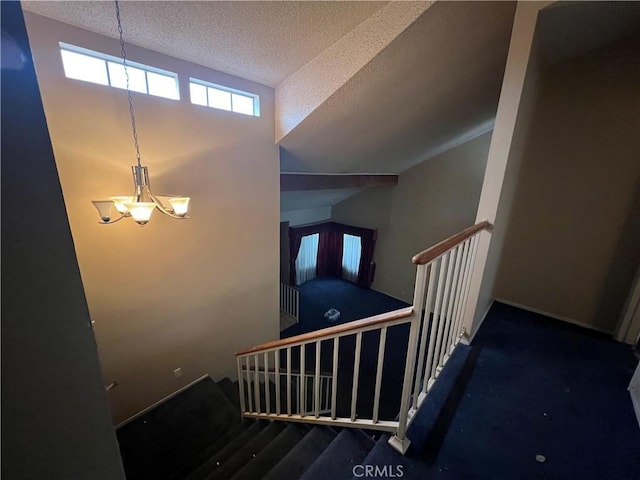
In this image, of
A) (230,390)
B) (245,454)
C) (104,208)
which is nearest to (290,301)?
(230,390)

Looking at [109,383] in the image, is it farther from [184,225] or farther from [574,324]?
[574,324]

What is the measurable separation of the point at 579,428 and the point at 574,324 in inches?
57.7

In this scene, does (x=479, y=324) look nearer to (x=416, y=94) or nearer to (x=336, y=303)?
(x=416, y=94)

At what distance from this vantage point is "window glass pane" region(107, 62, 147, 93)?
1.95 m

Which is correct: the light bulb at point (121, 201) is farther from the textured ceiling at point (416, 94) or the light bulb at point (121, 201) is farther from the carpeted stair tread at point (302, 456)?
the carpeted stair tread at point (302, 456)

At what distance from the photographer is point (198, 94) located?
2389 millimetres

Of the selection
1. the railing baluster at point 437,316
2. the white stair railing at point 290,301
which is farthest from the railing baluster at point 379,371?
the white stair railing at point 290,301

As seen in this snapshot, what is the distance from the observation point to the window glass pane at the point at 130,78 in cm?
195

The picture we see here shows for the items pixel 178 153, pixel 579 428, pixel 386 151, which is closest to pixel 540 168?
pixel 386 151

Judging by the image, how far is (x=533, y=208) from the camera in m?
2.83

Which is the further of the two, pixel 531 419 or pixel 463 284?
pixel 463 284

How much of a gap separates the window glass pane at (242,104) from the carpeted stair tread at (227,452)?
292 centimetres

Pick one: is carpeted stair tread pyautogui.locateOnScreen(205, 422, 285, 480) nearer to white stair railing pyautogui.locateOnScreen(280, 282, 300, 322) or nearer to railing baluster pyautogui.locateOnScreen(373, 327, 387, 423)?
railing baluster pyautogui.locateOnScreen(373, 327, 387, 423)

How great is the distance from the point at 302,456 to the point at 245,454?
2.25 ft
